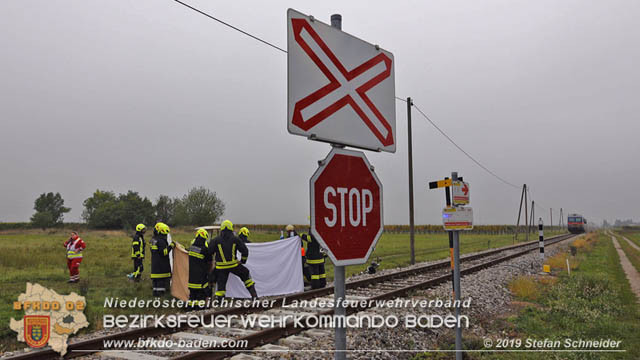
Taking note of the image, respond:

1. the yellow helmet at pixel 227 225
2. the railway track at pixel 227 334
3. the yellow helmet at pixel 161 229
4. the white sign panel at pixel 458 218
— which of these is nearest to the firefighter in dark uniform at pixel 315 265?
the railway track at pixel 227 334

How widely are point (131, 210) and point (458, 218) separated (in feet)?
327

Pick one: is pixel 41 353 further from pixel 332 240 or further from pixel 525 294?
pixel 525 294

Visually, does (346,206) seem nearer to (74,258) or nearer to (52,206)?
(74,258)

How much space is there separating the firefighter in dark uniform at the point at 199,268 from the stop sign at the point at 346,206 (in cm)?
843

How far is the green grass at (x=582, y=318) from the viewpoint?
21.4ft

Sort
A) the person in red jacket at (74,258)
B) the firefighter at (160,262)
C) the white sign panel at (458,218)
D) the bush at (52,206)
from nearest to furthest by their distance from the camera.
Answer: the white sign panel at (458,218) → the firefighter at (160,262) → the person in red jacket at (74,258) → the bush at (52,206)

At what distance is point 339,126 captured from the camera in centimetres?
228

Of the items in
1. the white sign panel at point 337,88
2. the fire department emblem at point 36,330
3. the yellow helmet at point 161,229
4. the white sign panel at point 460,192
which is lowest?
the fire department emblem at point 36,330

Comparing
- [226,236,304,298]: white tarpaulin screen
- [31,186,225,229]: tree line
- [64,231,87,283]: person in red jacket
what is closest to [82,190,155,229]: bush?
[31,186,225,229]: tree line

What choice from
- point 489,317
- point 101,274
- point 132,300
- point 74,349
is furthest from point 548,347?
point 101,274


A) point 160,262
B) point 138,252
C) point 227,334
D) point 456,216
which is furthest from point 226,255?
point 456,216

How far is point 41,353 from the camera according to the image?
597 centimetres

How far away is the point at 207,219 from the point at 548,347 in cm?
8311

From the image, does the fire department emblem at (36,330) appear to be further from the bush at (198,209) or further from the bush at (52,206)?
the bush at (52,206)
